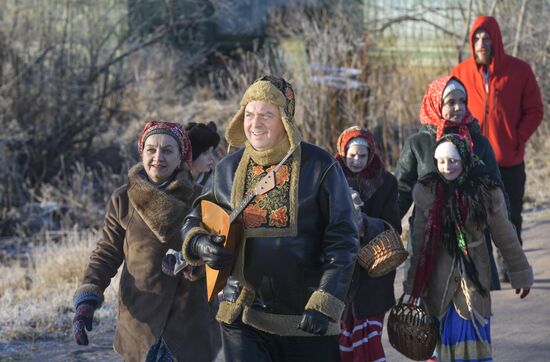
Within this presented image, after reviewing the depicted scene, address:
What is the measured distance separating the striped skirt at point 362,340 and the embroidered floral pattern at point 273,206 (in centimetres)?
195

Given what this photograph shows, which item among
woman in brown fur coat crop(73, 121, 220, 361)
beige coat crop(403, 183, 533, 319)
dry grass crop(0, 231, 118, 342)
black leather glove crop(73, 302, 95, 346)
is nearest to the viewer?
black leather glove crop(73, 302, 95, 346)

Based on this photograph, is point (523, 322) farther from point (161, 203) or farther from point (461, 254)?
point (161, 203)

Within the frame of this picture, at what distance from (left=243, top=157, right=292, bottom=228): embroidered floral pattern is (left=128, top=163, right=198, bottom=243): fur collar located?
84 centimetres

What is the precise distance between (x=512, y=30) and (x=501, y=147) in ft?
26.4

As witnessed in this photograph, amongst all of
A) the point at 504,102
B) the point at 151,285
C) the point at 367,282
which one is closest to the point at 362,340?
the point at 367,282

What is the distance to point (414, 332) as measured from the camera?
5.23 metres

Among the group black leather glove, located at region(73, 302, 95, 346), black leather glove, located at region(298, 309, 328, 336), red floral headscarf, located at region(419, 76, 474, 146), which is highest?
red floral headscarf, located at region(419, 76, 474, 146)

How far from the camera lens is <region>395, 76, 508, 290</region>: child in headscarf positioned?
243 inches

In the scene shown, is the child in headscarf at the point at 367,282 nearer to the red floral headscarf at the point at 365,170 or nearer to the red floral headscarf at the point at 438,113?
the red floral headscarf at the point at 365,170

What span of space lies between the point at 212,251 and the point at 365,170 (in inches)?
85.3

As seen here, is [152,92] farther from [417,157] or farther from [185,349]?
[185,349]

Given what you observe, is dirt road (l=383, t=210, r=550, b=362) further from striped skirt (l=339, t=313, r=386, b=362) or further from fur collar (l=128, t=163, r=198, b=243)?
fur collar (l=128, t=163, r=198, b=243)

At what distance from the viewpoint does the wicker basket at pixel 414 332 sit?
523 cm

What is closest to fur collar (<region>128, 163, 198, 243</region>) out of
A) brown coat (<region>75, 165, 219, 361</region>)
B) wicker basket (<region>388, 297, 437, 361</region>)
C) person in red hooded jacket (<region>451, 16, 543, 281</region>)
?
brown coat (<region>75, 165, 219, 361</region>)
